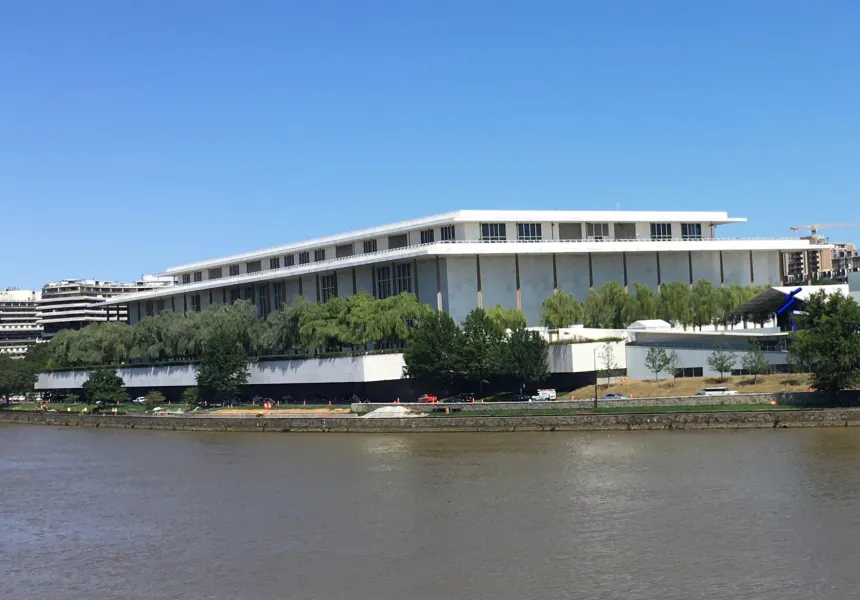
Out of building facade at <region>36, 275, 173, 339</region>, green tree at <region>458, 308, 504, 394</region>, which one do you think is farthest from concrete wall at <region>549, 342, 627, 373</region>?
building facade at <region>36, 275, 173, 339</region>

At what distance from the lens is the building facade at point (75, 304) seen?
487 feet

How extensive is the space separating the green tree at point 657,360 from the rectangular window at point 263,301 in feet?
127

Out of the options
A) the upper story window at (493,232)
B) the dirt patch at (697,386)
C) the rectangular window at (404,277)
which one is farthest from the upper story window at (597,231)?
the dirt patch at (697,386)

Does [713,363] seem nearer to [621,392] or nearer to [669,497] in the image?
[621,392]

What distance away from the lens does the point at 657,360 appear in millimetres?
57719

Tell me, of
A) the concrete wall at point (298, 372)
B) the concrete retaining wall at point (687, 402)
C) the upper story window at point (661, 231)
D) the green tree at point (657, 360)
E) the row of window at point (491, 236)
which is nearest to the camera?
the concrete retaining wall at point (687, 402)

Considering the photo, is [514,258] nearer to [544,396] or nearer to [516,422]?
[544,396]

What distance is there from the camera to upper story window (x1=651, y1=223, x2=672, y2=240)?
266 feet

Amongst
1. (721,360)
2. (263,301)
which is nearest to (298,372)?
(263,301)

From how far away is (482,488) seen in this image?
34.2m

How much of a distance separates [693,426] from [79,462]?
26.1m

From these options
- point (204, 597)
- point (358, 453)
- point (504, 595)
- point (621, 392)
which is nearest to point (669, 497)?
point (504, 595)

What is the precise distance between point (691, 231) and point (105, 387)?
4519 cm

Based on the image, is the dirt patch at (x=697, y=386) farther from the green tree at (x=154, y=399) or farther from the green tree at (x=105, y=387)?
the green tree at (x=105, y=387)
